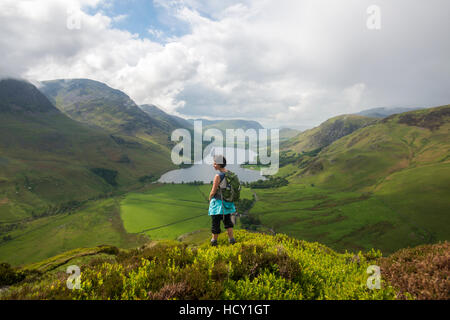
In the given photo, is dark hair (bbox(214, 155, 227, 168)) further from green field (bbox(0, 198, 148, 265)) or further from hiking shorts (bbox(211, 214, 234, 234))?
green field (bbox(0, 198, 148, 265))

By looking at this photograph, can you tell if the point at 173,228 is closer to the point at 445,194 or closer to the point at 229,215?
the point at 229,215

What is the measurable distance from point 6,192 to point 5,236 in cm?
7038

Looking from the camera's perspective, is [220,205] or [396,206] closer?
[220,205]

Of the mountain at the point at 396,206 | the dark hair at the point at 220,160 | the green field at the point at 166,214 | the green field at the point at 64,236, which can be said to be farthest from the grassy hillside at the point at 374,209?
the dark hair at the point at 220,160

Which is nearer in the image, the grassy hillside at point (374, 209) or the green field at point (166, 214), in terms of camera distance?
the grassy hillside at point (374, 209)

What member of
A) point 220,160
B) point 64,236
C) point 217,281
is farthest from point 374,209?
point 64,236

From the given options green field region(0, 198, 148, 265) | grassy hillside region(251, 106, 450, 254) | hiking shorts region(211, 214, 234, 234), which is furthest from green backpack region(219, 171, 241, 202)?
green field region(0, 198, 148, 265)

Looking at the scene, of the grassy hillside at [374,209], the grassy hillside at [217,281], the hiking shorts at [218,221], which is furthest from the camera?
the grassy hillside at [374,209]

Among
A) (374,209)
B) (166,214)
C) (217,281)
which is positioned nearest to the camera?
(217,281)

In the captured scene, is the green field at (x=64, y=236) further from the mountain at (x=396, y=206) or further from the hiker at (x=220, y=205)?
the mountain at (x=396, y=206)

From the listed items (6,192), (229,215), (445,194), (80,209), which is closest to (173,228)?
(80,209)

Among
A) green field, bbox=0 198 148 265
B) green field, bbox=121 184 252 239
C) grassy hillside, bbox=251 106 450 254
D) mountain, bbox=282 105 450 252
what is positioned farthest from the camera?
green field, bbox=121 184 252 239

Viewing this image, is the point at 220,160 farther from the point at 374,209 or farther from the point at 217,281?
the point at 374,209

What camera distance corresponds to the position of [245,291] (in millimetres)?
5141
